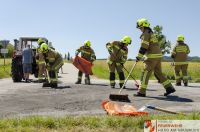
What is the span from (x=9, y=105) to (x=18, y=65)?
1128 centimetres

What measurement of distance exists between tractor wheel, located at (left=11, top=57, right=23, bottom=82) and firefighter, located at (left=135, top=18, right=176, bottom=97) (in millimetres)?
9743

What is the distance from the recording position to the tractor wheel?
2203cm

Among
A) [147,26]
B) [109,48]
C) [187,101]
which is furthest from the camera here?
[109,48]

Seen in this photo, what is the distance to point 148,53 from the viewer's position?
13.6 meters

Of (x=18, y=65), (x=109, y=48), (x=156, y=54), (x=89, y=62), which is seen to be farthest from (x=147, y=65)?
(x=18, y=65)

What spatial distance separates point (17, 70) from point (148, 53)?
9.88m

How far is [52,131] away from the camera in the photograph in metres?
6.96

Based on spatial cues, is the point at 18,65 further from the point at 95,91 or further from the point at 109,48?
the point at 95,91

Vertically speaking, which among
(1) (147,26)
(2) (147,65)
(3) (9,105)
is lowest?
(3) (9,105)

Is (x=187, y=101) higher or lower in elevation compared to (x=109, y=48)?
lower

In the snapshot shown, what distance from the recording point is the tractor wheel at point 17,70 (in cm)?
2203

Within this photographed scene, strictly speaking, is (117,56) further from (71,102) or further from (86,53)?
(71,102)

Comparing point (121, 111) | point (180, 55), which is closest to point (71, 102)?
point (121, 111)

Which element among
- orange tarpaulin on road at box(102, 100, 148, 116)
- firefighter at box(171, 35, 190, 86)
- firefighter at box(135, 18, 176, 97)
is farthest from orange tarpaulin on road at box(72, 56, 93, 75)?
orange tarpaulin on road at box(102, 100, 148, 116)
